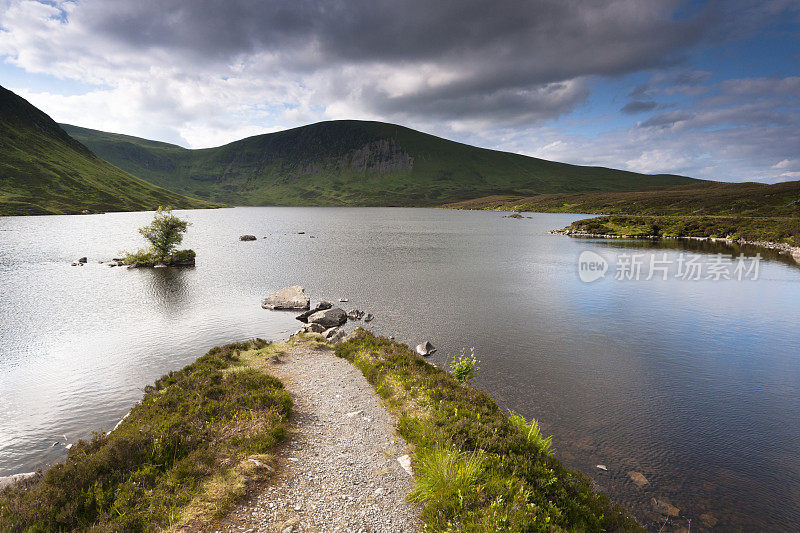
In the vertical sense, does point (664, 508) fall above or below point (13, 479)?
below

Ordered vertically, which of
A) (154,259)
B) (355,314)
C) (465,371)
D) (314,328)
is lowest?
(314,328)

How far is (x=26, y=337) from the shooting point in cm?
3250

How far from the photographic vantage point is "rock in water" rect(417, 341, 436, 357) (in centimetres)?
2937

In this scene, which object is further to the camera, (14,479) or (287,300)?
(287,300)

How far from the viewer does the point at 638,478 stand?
1606 cm

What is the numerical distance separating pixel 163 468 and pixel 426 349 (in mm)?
20021

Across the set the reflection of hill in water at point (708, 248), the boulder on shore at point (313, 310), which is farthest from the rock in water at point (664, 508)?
the reflection of hill in water at point (708, 248)

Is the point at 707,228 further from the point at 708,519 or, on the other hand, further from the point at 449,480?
the point at 449,480

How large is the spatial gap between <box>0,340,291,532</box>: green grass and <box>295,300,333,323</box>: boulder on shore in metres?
19.0

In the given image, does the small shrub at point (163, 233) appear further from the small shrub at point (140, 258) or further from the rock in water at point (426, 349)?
the rock in water at point (426, 349)

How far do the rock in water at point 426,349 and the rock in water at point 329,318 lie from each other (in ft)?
36.2

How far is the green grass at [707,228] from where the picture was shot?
10012cm

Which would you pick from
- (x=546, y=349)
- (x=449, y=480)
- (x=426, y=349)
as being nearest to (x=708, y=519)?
(x=449, y=480)

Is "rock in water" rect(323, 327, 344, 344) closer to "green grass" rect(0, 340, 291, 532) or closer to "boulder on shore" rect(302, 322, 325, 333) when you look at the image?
"boulder on shore" rect(302, 322, 325, 333)
